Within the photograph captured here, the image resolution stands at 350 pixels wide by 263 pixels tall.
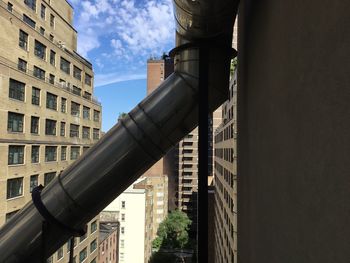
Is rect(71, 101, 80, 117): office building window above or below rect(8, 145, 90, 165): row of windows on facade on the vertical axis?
above

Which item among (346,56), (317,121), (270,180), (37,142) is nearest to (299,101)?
(317,121)

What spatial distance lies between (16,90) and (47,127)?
259 inches

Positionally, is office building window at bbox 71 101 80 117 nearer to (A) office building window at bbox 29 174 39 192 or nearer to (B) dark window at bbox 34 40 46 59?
(B) dark window at bbox 34 40 46 59

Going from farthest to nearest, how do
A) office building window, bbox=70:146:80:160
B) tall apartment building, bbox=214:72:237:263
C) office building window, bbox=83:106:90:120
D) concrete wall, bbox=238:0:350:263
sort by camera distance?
office building window, bbox=83:106:90:120, office building window, bbox=70:146:80:160, tall apartment building, bbox=214:72:237:263, concrete wall, bbox=238:0:350:263

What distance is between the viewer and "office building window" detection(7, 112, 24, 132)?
24.8 metres

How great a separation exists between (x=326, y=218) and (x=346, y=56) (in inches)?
33.7

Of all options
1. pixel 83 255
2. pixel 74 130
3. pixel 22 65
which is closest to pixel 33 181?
pixel 22 65

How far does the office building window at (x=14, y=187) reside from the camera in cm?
2475

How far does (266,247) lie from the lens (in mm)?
3504

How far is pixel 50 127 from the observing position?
3219cm

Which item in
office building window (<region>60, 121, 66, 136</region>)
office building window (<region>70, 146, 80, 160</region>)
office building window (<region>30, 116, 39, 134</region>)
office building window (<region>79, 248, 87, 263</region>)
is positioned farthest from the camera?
office building window (<region>70, 146, 80, 160</region>)

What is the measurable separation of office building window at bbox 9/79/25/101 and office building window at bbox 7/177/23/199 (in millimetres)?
6684

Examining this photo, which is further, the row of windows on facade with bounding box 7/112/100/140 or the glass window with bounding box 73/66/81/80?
the glass window with bounding box 73/66/81/80

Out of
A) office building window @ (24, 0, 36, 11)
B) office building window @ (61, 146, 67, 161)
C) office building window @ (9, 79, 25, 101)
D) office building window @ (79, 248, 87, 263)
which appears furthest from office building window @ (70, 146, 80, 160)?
office building window @ (24, 0, 36, 11)
